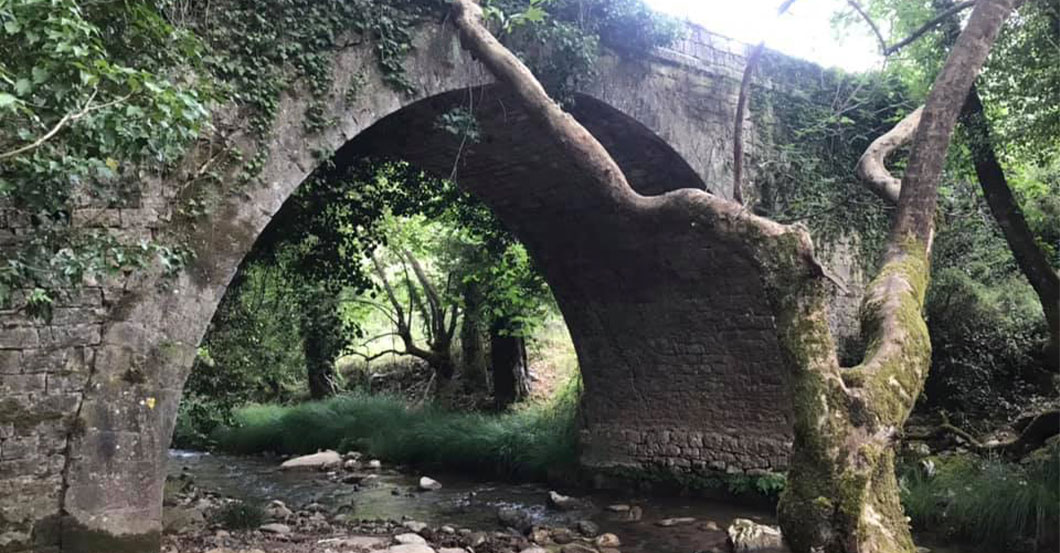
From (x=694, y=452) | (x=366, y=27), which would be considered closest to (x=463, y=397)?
(x=694, y=452)

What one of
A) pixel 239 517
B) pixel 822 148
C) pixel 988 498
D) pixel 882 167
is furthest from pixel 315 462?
pixel 882 167

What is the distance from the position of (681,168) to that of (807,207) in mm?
1536

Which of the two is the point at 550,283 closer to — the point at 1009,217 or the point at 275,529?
the point at 275,529

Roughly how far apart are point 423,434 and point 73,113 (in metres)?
8.53

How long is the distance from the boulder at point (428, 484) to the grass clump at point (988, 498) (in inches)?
196

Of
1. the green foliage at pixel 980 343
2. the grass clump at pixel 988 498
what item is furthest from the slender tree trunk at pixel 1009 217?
the green foliage at pixel 980 343

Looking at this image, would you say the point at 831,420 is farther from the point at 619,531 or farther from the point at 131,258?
the point at 619,531

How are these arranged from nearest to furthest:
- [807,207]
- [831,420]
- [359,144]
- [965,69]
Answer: [831,420] < [965,69] < [359,144] < [807,207]

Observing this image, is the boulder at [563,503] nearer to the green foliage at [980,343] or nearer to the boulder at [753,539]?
the boulder at [753,539]

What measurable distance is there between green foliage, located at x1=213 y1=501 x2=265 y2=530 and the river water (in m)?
1.18

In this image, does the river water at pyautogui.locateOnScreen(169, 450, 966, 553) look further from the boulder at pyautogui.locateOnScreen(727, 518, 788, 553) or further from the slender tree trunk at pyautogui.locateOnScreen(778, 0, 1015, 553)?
the slender tree trunk at pyautogui.locateOnScreen(778, 0, 1015, 553)

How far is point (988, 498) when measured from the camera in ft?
19.6

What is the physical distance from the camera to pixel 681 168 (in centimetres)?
799

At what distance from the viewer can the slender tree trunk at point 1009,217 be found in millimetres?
6227
